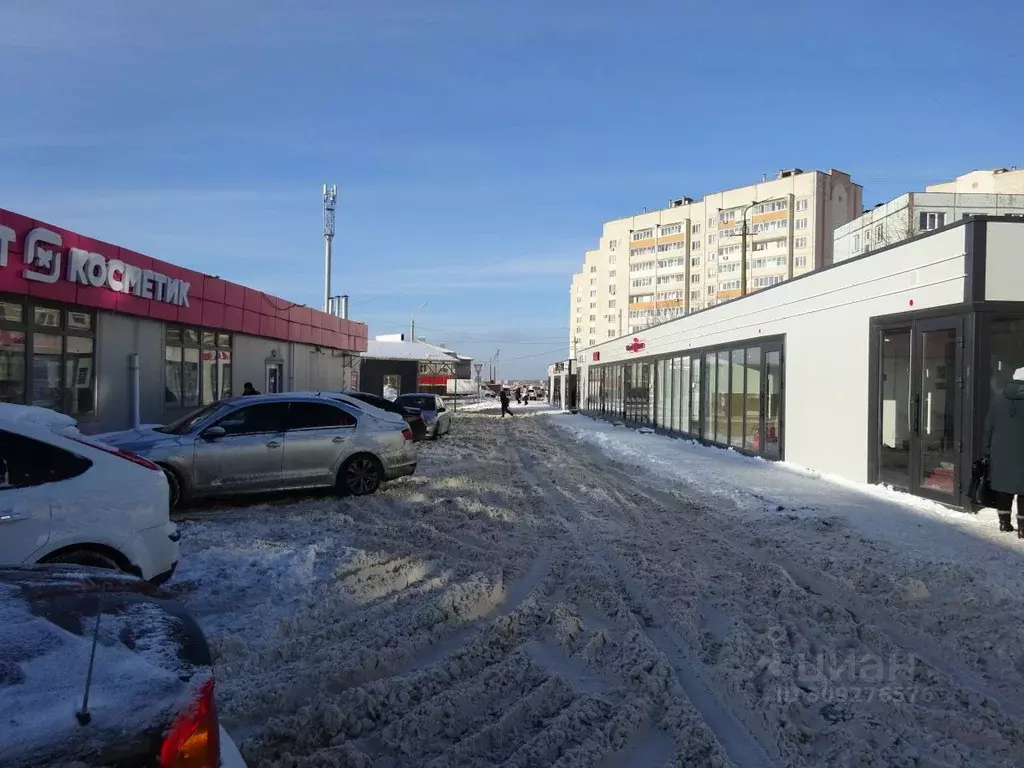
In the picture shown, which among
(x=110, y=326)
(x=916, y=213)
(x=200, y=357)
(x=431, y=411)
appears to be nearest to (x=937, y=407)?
(x=110, y=326)

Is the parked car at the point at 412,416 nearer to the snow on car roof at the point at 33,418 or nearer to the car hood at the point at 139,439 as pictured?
the car hood at the point at 139,439

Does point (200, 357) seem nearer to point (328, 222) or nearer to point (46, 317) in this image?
point (46, 317)

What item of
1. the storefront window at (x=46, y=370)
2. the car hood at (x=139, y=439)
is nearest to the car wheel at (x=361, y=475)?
the car hood at (x=139, y=439)

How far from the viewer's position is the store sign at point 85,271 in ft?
43.5

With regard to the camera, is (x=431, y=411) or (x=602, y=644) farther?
(x=431, y=411)

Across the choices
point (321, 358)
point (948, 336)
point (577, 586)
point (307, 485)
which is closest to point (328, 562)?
point (577, 586)

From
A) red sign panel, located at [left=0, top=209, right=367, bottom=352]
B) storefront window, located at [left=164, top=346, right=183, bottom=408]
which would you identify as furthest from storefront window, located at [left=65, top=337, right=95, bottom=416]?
storefront window, located at [left=164, top=346, right=183, bottom=408]

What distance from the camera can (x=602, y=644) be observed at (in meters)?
5.14

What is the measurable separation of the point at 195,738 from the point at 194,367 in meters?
20.5

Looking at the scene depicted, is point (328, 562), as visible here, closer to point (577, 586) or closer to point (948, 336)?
point (577, 586)

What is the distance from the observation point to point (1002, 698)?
437 centimetres

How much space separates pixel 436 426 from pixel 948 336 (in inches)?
662

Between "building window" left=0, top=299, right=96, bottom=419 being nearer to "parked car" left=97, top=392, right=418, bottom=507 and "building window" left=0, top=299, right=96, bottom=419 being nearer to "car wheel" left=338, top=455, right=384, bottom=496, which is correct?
"parked car" left=97, top=392, right=418, bottom=507

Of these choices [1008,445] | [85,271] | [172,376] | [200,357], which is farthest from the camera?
[200,357]
